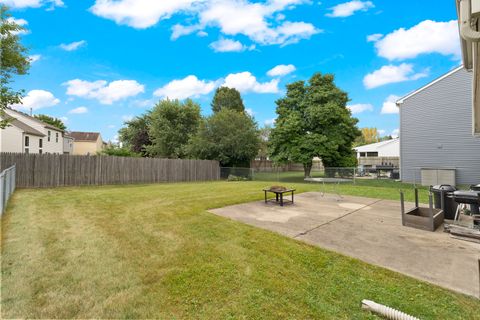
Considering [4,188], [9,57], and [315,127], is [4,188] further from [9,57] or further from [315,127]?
[315,127]

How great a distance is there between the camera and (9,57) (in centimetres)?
1052

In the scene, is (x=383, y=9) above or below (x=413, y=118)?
above

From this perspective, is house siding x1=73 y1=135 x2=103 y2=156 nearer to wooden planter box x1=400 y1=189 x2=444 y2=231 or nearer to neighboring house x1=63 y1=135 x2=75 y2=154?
neighboring house x1=63 y1=135 x2=75 y2=154

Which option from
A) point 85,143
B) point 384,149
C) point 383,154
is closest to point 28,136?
point 85,143

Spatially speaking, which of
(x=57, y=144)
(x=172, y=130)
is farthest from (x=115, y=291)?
(x=57, y=144)

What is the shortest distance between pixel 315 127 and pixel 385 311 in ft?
58.0

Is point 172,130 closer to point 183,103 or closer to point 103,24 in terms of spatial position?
point 183,103

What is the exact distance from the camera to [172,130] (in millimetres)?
24547

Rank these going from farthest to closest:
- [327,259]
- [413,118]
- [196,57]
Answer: [196,57] < [413,118] < [327,259]

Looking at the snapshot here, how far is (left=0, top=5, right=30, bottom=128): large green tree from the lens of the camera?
1036 cm

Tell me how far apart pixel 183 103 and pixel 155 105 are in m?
3.26

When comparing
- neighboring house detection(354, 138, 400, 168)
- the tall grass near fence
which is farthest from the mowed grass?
neighboring house detection(354, 138, 400, 168)

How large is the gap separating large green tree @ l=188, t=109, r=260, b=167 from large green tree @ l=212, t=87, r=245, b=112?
1647 centimetres

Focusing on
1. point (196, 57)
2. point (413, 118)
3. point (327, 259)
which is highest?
point (196, 57)
